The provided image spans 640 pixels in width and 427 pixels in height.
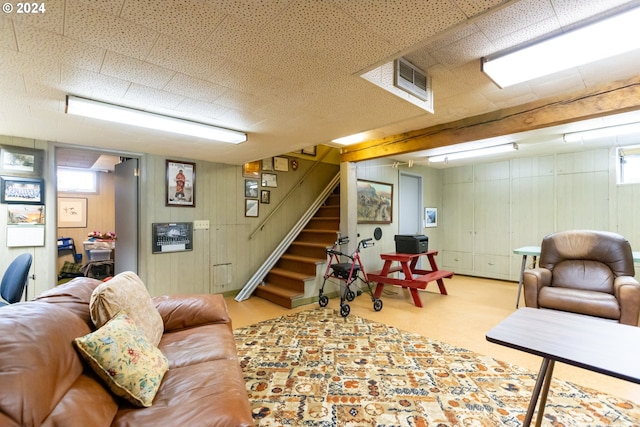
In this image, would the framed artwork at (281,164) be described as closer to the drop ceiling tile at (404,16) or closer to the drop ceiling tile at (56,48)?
the drop ceiling tile at (56,48)

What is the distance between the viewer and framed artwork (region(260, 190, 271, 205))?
5.07 meters

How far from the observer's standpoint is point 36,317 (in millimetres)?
1230

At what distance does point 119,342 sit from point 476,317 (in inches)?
151

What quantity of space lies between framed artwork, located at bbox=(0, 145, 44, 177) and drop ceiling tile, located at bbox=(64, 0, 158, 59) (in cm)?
260

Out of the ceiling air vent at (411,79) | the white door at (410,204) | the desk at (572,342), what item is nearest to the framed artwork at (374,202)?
the white door at (410,204)

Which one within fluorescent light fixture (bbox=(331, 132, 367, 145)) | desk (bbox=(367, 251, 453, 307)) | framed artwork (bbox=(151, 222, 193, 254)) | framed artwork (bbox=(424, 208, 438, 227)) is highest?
fluorescent light fixture (bbox=(331, 132, 367, 145))

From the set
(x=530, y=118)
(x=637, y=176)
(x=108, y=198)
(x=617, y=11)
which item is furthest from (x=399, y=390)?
(x=108, y=198)

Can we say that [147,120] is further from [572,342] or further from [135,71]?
[572,342]

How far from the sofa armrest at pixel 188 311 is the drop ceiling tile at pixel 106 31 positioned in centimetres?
174

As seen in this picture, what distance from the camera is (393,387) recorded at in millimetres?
2133

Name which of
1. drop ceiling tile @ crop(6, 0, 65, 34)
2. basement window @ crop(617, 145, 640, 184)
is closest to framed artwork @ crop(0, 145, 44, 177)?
drop ceiling tile @ crop(6, 0, 65, 34)

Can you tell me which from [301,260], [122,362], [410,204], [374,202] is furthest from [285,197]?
[122,362]

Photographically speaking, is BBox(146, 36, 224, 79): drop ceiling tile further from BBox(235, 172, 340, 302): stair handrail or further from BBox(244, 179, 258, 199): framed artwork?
BBox(235, 172, 340, 302): stair handrail

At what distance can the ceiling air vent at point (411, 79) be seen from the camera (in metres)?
1.95
